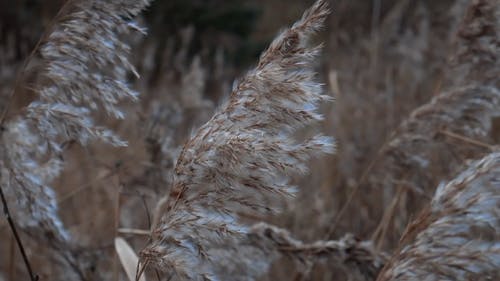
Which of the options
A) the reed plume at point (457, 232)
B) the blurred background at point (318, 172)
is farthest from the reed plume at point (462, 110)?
the reed plume at point (457, 232)

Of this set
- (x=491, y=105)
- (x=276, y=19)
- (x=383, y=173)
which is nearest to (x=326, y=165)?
(x=383, y=173)

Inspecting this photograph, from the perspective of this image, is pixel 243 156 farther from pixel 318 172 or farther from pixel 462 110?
pixel 318 172

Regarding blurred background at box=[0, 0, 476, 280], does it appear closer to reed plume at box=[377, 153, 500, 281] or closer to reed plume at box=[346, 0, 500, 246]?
reed plume at box=[346, 0, 500, 246]

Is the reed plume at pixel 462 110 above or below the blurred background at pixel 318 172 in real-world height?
above

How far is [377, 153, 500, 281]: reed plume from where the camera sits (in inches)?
30.6

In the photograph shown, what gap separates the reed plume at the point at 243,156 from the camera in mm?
874

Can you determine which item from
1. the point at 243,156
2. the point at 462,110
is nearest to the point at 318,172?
the point at 462,110

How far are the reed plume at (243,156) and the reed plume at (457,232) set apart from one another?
0.18m

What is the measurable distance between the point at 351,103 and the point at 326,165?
111 centimetres

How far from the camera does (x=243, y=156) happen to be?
2.85 feet

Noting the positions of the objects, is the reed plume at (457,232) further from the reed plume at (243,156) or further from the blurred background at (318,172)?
the blurred background at (318,172)

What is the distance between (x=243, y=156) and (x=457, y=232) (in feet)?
1.03

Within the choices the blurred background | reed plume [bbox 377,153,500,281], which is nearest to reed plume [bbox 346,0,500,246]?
the blurred background

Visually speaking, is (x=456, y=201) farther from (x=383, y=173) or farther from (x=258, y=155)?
(x=383, y=173)
